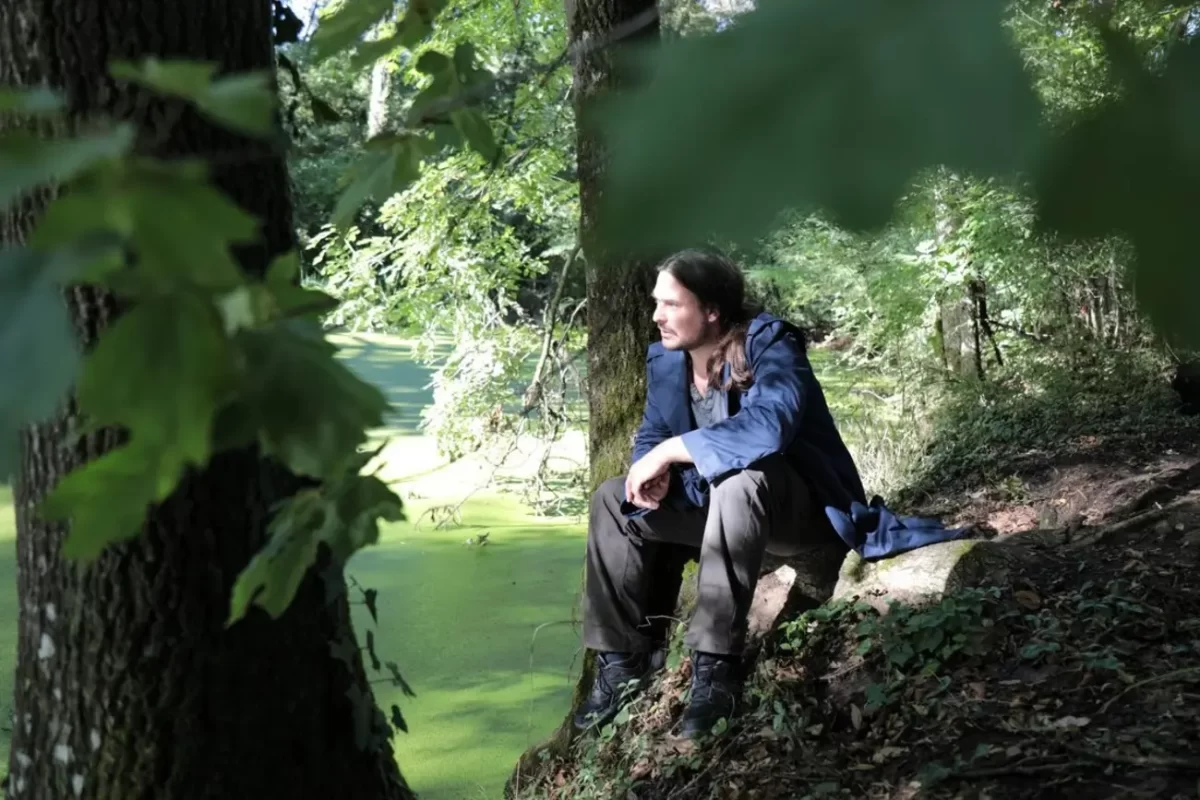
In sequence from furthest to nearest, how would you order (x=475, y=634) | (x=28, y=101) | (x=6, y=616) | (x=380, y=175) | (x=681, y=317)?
(x=6, y=616) → (x=475, y=634) → (x=681, y=317) → (x=380, y=175) → (x=28, y=101)

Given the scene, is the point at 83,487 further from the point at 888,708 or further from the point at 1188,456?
the point at 1188,456

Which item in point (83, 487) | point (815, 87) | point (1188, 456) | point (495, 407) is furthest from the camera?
point (495, 407)

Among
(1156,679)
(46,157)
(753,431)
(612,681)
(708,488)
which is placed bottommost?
(612,681)

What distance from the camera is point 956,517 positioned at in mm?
3268

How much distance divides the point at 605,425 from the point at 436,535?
10.2 ft

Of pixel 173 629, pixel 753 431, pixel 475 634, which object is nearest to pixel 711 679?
pixel 753 431

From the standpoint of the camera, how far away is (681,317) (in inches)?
88.7

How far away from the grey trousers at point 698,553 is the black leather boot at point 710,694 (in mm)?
32

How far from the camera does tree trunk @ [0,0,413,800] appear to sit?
1.17 m

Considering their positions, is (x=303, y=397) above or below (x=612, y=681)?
above

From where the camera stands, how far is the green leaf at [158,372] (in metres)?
0.33

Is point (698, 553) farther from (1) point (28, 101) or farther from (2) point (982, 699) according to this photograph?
(1) point (28, 101)

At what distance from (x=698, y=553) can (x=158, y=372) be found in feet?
7.32

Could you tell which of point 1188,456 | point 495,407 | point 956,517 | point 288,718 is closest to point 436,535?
point 495,407
